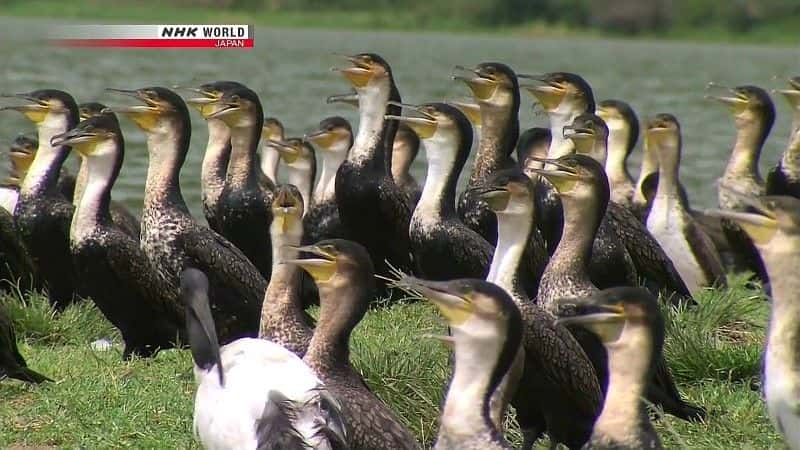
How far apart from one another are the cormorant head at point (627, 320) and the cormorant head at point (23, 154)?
6.47 meters

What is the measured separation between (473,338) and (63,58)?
31.1 m

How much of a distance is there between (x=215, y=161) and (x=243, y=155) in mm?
600

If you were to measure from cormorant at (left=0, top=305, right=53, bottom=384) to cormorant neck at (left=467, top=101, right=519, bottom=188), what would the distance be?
281cm

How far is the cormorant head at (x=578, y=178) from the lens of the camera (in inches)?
275

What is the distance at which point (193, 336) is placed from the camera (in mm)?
5922

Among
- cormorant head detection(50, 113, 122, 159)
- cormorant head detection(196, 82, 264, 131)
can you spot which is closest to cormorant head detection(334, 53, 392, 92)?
cormorant head detection(196, 82, 264, 131)

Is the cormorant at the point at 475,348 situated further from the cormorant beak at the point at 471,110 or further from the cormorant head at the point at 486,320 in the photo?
the cormorant beak at the point at 471,110

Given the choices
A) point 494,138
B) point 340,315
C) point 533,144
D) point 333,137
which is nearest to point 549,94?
point 494,138

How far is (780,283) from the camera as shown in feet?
17.5

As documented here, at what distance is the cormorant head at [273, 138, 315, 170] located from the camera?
10773 millimetres

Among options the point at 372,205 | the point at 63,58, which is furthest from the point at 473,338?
the point at 63,58

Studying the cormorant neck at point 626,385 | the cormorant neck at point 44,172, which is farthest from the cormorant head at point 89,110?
the cormorant neck at point 626,385

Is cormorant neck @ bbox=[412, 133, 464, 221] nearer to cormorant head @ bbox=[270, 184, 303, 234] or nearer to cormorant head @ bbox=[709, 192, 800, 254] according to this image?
cormorant head @ bbox=[270, 184, 303, 234]

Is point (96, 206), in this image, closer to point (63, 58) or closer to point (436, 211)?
point (436, 211)
